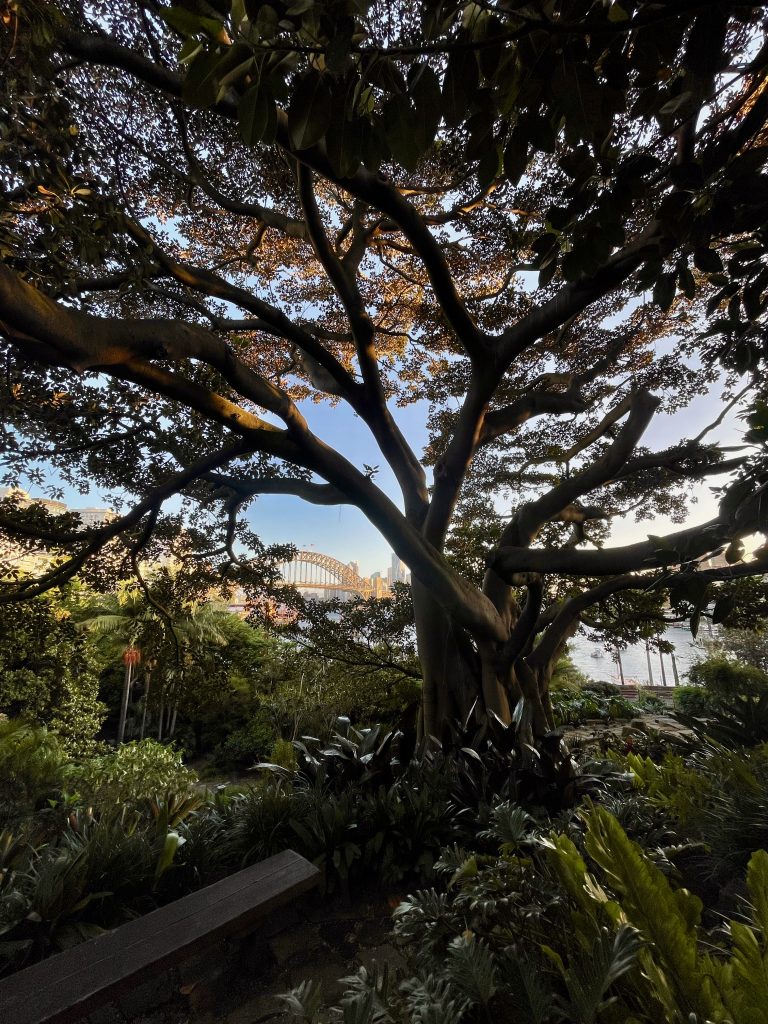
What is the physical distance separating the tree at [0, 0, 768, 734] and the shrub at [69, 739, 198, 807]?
4.49 meters

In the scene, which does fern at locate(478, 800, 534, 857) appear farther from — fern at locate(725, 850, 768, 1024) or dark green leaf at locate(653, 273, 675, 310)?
dark green leaf at locate(653, 273, 675, 310)

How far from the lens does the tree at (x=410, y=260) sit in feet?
2.60

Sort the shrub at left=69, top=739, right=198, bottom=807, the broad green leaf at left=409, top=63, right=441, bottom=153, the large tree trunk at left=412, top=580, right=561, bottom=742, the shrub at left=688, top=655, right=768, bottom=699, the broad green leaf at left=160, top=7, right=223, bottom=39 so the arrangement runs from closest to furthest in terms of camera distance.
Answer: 1. the broad green leaf at left=160, top=7, right=223, bottom=39
2. the broad green leaf at left=409, top=63, right=441, bottom=153
3. the large tree trunk at left=412, top=580, right=561, bottom=742
4. the shrub at left=69, top=739, right=198, bottom=807
5. the shrub at left=688, top=655, right=768, bottom=699

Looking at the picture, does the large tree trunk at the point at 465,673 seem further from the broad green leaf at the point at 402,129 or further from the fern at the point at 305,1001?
the broad green leaf at the point at 402,129

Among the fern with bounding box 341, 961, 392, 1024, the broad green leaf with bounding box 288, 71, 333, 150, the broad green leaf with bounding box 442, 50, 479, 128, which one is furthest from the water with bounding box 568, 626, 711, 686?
the broad green leaf with bounding box 288, 71, 333, 150

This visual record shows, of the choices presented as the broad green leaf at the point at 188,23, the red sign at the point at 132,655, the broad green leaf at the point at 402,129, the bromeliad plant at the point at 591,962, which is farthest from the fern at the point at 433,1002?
the red sign at the point at 132,655

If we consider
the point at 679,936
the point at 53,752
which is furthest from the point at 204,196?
the point at 53,752

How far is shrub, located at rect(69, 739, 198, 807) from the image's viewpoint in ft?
21.6

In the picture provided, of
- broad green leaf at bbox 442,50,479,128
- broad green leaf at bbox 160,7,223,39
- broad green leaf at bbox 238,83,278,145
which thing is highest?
broad green leaf at bbox 442,50,479,128

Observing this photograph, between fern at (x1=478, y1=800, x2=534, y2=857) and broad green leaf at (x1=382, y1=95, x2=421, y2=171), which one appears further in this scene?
fern at (x1=478, y1=800, x2=534, y2=857)

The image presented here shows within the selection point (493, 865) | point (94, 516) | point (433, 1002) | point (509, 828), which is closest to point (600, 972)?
point (433, 1002)

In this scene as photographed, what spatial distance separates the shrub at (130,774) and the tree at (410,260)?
→ 4.49 meters

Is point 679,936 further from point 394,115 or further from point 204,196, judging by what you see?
point 204,196

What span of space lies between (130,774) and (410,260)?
9668 millimetres
